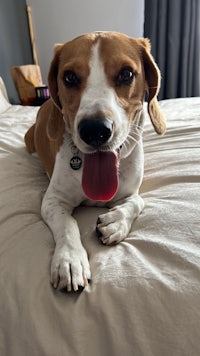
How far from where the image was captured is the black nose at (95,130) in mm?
932

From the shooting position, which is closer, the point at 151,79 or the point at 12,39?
the point at 151,79

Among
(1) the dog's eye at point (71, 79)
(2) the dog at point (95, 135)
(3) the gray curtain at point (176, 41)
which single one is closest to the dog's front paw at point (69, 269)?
(2) the dog at point (95, 135)

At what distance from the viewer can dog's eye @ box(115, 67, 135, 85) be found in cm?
111

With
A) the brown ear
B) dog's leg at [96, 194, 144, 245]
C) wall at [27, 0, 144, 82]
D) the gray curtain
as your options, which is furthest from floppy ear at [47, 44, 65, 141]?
wall at [27, 0, 144, 82]

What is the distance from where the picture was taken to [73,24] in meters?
4.30

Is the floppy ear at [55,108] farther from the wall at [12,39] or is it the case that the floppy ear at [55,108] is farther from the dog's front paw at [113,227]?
the wall at [12,39]

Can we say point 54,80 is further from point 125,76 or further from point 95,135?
point 95,135

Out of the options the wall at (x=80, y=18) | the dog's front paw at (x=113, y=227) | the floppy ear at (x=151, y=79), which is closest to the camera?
the dog's front paw at (x=113, y=227)

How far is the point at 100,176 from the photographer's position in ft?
3.44

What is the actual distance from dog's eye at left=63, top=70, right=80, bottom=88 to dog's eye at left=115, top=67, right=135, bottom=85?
14 centimetres

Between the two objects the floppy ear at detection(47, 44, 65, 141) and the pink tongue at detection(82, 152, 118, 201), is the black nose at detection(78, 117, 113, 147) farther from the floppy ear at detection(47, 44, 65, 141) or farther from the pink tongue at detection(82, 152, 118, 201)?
the floppy ear at detection(47, 44, 65, 141)

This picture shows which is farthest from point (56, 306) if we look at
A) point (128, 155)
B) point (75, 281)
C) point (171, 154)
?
point (171, 154)

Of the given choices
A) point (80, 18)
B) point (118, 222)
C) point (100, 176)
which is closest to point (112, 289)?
point (118, 222)

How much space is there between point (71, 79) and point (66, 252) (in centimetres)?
61
